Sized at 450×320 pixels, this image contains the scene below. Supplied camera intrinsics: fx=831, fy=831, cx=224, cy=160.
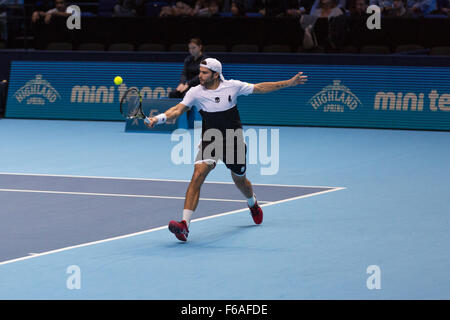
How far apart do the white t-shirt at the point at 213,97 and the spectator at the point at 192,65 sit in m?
7.61

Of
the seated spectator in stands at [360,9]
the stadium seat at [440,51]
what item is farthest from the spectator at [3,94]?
the stadium seat at [440,51]

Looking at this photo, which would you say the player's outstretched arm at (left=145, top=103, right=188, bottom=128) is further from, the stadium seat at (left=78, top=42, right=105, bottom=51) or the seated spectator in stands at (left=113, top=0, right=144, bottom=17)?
the seated spectator in stands at (left=113, top=0, right=144, bottom=17)

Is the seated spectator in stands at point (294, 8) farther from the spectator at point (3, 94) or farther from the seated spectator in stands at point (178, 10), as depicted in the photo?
the spectator at point (3, 94)

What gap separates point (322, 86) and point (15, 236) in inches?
449

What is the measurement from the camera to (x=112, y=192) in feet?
35.7

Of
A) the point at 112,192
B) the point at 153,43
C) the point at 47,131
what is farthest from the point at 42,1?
the point at 112,192

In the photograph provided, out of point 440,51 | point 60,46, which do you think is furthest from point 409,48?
point 60,46

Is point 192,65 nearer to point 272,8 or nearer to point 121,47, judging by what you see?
point 272,8

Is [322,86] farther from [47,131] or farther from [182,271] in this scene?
[182,271]

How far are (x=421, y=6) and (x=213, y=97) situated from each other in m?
12.4

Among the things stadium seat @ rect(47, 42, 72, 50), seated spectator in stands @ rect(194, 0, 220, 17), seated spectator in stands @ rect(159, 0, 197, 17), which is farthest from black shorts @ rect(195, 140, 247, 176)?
stadium seat @ rect(47, 42, 72, 50)

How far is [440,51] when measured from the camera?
18812 mm

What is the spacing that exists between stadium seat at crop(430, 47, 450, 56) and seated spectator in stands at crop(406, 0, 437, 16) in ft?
3.58

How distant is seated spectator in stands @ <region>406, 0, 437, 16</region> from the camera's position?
19531 mm
